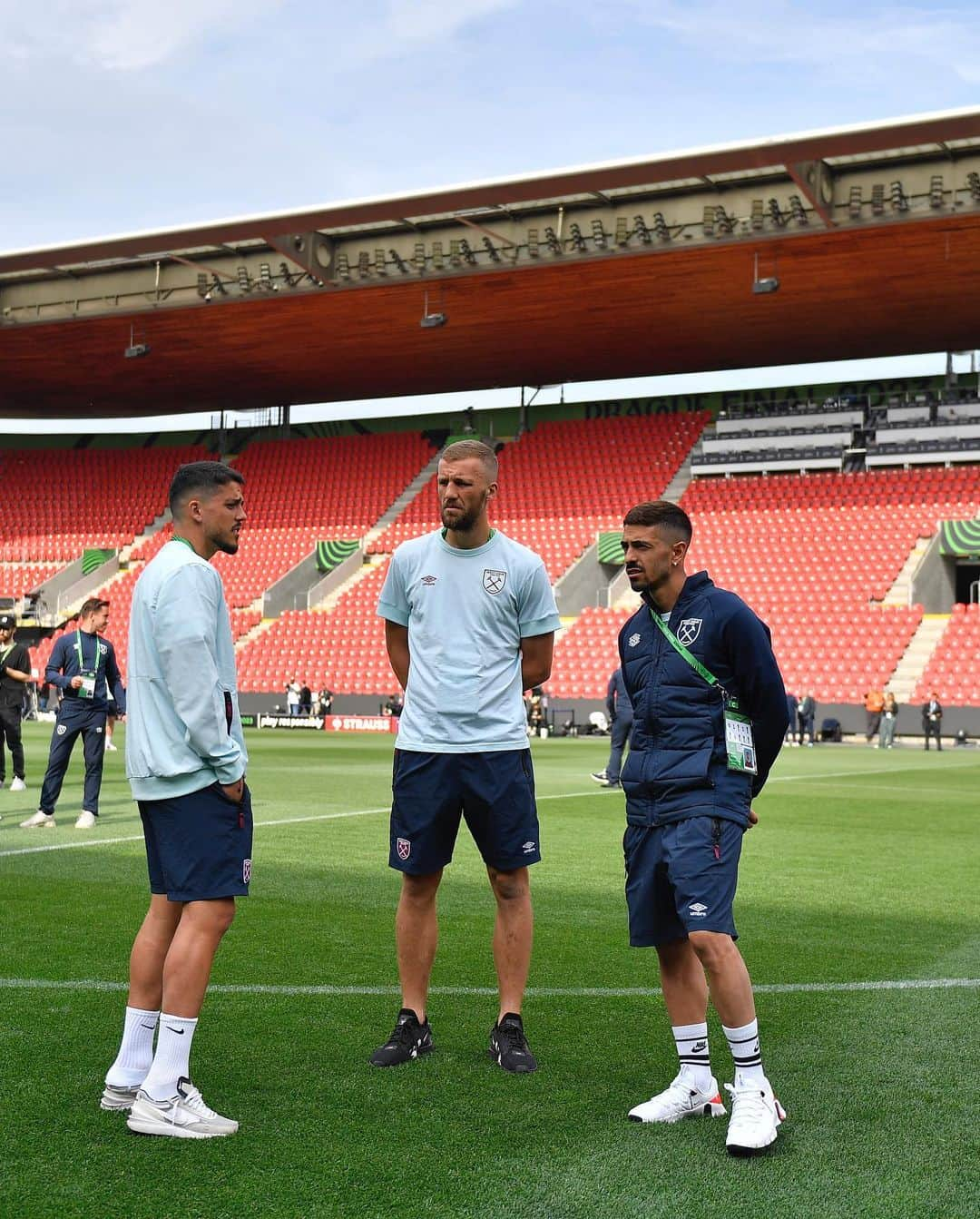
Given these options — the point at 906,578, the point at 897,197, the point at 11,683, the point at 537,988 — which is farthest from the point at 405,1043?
the point at 906,578

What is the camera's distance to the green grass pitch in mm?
3584

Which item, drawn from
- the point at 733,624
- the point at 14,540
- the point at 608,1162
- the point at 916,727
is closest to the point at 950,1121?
the point at 608,1162

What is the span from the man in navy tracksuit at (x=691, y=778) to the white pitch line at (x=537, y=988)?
1.45 m

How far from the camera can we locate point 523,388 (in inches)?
1852

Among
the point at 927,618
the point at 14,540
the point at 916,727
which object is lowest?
the point at 916,727

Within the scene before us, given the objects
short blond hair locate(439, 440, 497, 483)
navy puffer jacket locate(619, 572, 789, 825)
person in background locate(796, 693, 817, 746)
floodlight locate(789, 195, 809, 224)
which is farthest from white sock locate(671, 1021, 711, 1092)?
person in background locate(796, 693, 817, 746)

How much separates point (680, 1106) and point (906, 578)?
32.6 meters

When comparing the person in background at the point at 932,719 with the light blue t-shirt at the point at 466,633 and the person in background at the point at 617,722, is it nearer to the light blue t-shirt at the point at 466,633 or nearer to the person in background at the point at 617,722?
the person in background at the point at 617,722

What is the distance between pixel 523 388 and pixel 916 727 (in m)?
21.1

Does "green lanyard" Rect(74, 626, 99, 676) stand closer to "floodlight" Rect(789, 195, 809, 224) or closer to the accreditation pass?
the accreditation pass

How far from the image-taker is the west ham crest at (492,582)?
16.8 ft

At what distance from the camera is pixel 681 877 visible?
4199 millimetres

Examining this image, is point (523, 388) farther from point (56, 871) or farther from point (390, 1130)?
point (390, 1130)

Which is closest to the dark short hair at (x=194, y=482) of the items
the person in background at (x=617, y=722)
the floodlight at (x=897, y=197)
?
the person in background at (x=617, y=722)
